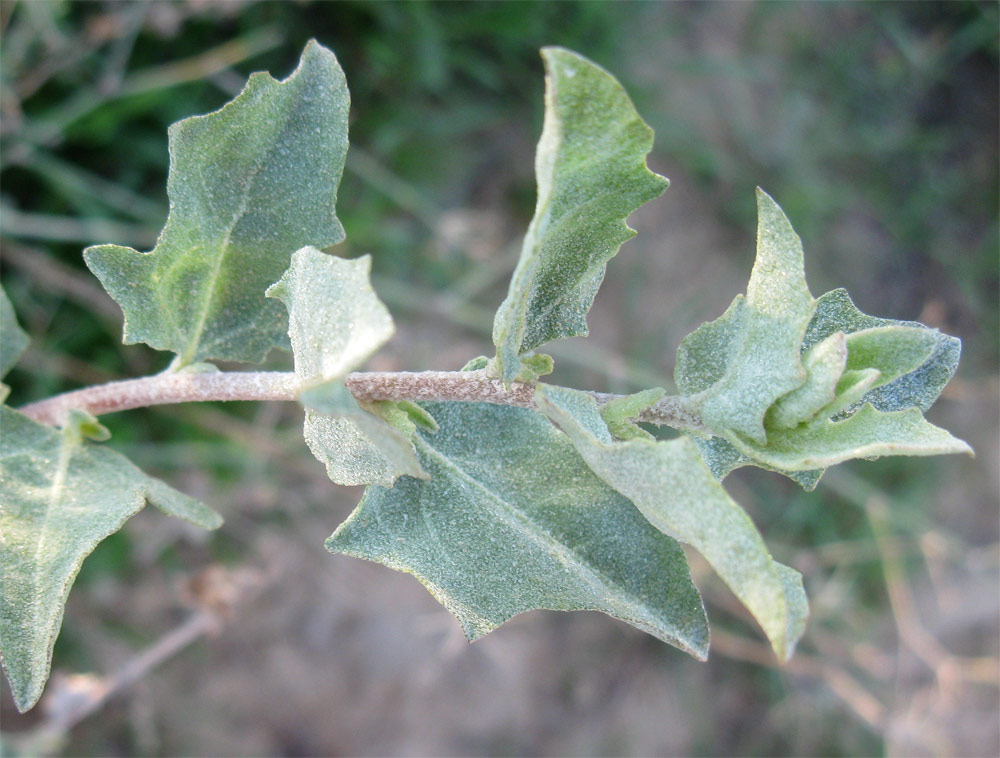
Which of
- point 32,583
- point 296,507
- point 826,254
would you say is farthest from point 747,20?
point 32,583

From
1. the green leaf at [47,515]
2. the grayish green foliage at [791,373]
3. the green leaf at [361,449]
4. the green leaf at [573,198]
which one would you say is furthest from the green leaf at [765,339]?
the green leaf at [47,515]

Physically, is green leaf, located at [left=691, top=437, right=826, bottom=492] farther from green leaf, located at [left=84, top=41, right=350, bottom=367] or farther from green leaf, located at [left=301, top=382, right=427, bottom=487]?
green leaf, located at [left=84, top=41, right=350, bottom=367]

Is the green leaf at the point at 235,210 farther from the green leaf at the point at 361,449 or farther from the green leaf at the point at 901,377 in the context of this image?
the green leaf at the point at 901,377

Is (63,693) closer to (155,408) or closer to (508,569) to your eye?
(155,408)

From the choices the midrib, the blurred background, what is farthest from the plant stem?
the blurred background

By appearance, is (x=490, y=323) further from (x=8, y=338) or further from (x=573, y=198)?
(x=573, y=198)

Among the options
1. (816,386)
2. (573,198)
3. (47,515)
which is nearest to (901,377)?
(816,386)
